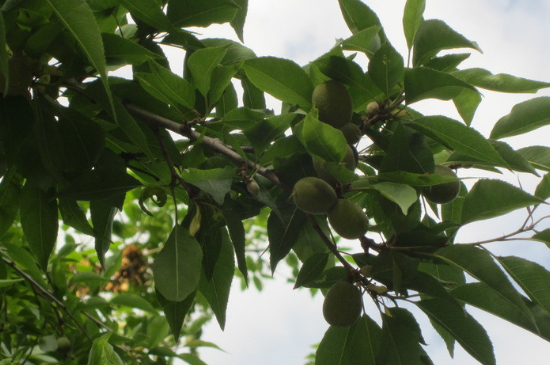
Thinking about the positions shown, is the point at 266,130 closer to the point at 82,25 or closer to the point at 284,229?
the point at 284,229

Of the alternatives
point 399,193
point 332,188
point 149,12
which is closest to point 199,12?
point 149,12

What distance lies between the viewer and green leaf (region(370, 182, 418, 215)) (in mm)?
809

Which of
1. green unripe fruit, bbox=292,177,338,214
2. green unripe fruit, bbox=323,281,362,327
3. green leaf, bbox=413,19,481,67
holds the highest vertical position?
green leaf, bbox=413,19,481,67

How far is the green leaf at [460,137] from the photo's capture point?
3.08ft

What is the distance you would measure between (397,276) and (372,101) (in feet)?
1.10

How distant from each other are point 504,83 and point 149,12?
66cm

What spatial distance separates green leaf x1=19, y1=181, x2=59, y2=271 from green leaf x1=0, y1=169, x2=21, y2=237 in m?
0.06

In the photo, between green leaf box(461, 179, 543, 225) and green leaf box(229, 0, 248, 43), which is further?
green leaf box(229, 0, 248, 43)

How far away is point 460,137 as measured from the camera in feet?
3.15

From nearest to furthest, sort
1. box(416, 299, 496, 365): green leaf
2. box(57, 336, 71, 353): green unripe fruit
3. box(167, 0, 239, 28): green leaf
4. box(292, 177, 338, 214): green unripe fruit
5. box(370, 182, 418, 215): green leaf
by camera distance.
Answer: box(370, 182, 418, 215): green leaf < box(292, 177, 338, 214): green unripe fruit < box(416, 299, 496, 365): green leaf < box(167, 0, 239, 28): green leaf < box(57, 336, 71, 353): green unripe fruit

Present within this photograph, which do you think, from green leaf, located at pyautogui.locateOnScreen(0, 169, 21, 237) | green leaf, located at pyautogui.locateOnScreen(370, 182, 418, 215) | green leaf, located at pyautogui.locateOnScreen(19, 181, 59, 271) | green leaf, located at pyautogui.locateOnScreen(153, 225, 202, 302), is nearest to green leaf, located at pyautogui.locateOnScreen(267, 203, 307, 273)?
green leaf, located at pyautogui.locateOnScreen(153, 225, 202, 302)

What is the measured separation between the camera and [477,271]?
0.94m

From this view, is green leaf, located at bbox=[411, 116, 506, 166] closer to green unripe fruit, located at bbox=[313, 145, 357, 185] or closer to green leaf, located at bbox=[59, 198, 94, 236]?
green unripe fruit, located at bbox=[313, 145, 357, 185]

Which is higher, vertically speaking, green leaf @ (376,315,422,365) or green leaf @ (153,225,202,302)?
green leaf @ (153,225,202,302)
